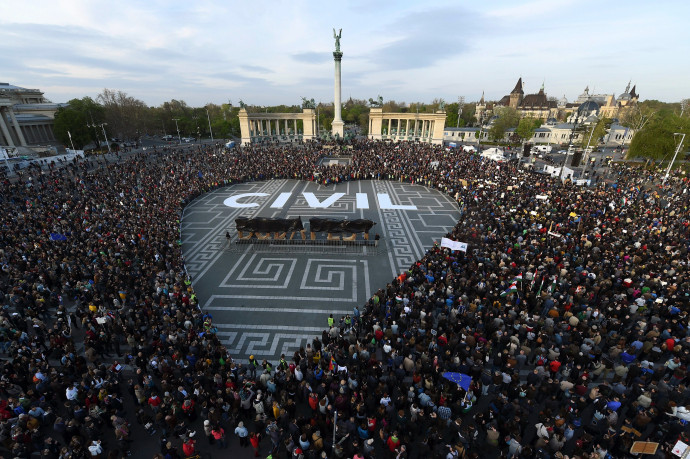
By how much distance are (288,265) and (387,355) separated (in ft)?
34.6

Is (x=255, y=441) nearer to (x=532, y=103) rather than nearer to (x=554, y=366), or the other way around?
(x=554, y=366)

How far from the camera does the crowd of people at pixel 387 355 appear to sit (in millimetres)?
8719

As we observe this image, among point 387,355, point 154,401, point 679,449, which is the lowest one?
point 387,355

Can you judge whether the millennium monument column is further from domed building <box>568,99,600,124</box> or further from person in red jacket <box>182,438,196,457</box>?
person in red jacket <box>182,438,196,457</box>

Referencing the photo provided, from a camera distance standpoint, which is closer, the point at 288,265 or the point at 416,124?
the point at 288,265

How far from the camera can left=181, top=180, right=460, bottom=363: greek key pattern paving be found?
14.8 metres

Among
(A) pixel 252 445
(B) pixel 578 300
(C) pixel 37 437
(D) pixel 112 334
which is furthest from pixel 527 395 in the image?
(D) pixel 112 334

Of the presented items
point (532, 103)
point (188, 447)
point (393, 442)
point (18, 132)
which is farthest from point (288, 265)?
point (532, 103)

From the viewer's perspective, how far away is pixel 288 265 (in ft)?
66.8

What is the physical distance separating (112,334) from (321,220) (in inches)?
540

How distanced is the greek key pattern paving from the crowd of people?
1413mm

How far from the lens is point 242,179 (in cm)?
4062

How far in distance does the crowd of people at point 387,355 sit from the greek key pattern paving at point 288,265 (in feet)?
4.63

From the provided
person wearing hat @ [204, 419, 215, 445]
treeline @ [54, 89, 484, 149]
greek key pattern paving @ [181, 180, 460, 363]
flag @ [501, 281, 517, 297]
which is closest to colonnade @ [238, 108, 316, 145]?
treeline @ [54, 89, 484, 149]
